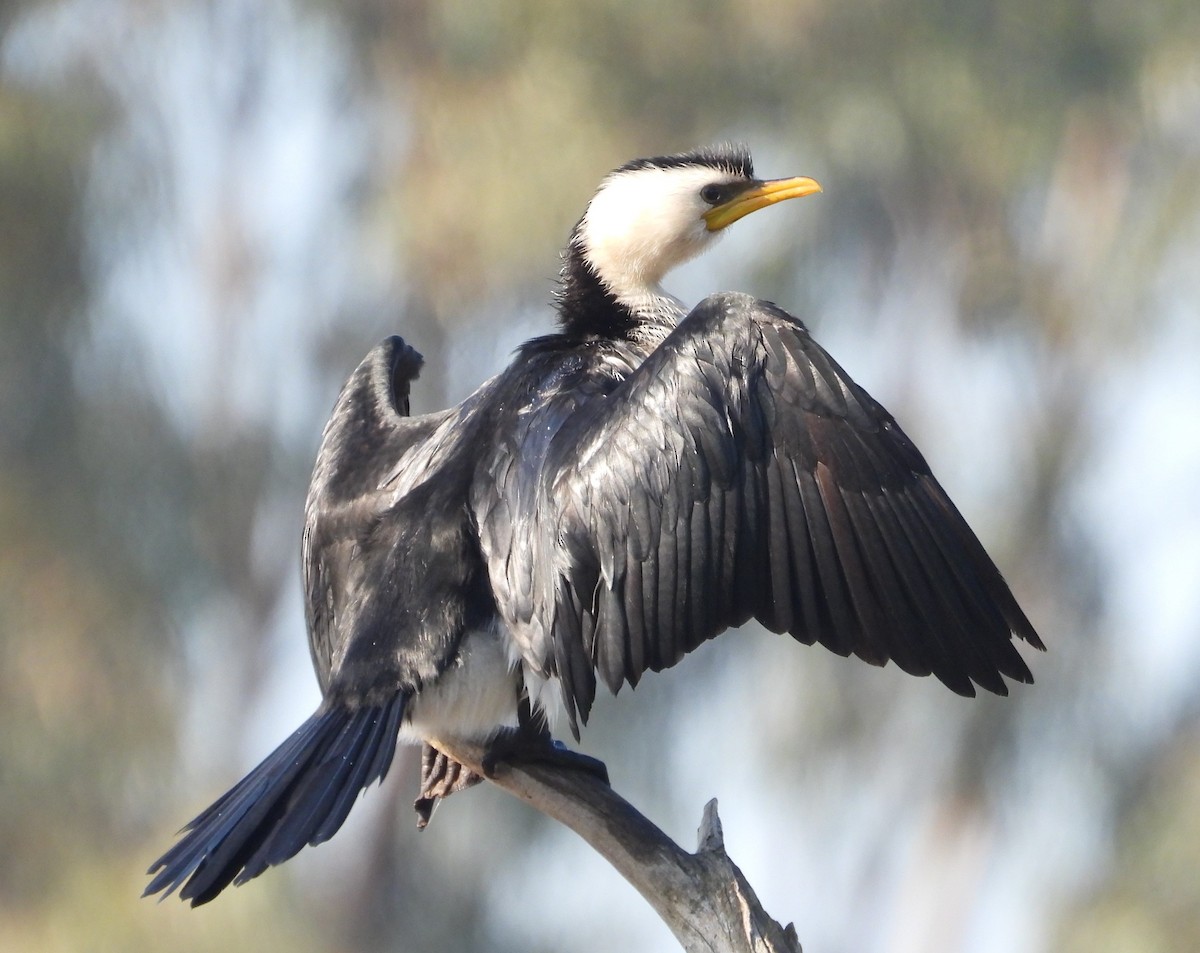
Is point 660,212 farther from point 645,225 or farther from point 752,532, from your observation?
point 752,532

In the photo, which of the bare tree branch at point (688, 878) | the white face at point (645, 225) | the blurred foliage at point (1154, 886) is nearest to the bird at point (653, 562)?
the bare tree branch at point (688, 878)

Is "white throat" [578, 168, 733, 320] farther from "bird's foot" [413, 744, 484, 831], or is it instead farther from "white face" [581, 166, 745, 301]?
"bird's foot" [413, 744, 484, 831]

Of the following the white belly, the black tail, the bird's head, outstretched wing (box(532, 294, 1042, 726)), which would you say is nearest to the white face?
the bird's head

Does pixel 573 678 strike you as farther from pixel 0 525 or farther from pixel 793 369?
pixel 0 525

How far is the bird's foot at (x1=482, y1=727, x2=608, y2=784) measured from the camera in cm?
273

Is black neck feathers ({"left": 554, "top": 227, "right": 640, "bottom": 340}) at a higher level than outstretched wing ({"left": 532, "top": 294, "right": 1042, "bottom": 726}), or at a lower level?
higher

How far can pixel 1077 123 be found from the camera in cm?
736

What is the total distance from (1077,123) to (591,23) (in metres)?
1.93

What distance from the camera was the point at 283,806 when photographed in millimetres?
2434

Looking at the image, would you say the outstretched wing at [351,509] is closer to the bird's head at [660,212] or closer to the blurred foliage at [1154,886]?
the bird's head at [660,212]

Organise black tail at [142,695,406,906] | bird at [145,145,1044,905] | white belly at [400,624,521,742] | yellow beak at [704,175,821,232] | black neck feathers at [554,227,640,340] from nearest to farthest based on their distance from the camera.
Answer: black tail at [142,695,406,906], bird at [145,145,1044,905], white belly at [400,624,521,742], black neck feathers at [554,227,640,340], yellow beak at [704,175,821,232]

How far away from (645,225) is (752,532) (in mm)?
805

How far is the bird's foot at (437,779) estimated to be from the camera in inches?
118

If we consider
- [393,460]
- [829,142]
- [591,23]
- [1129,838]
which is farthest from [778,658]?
[393,460]
